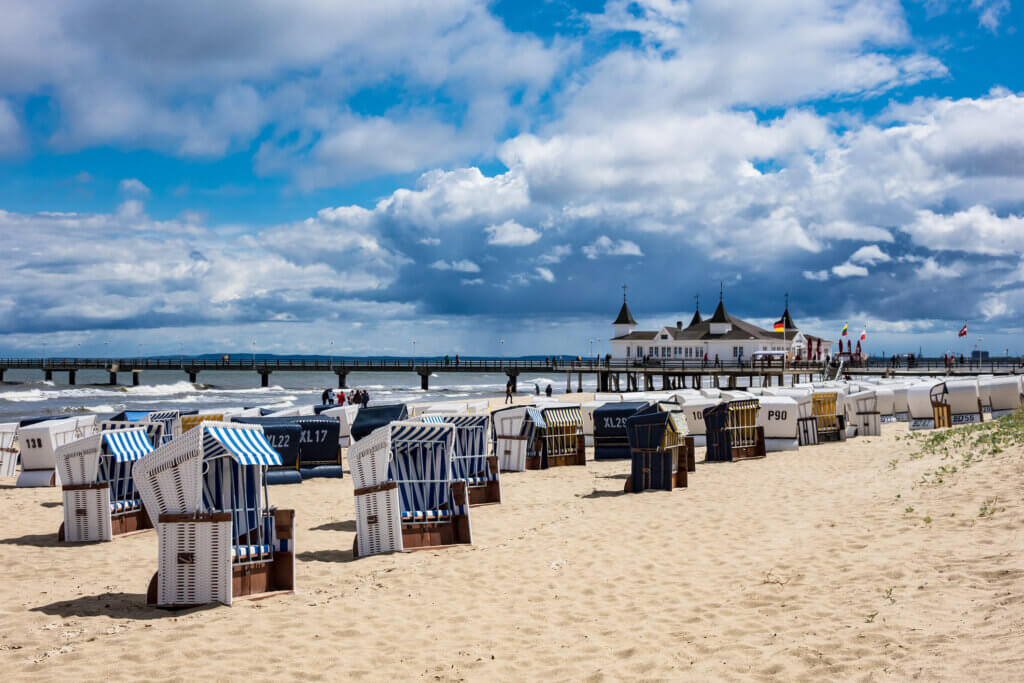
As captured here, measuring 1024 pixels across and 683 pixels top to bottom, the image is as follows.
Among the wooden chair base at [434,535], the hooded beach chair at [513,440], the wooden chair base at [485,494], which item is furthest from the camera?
the hooded beach chair at [513,440]

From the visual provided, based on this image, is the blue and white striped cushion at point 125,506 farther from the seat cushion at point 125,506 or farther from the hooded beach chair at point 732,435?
the hooded beach chair at point 732,435

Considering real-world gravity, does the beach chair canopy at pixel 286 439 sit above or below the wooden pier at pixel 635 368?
below

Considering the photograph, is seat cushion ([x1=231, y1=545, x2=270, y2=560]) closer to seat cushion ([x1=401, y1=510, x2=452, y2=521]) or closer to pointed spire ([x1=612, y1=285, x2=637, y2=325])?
seat cushion ([x1=401, y1=510, x2=452, y2=521])

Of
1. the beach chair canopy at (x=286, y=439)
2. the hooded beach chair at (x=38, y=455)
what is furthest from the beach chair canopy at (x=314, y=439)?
the hooded beach chair at (x=38, y=455)

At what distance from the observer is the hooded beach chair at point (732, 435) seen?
1734 centimetres

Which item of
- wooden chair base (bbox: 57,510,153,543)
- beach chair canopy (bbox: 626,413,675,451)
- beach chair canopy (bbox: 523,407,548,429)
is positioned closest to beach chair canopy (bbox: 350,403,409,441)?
beach chair canopy (bbox: 523,407,548,429)

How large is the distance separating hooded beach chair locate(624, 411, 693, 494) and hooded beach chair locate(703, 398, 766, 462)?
4.32m

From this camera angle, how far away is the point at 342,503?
13.0 meters

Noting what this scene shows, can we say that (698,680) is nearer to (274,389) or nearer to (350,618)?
(350,618)

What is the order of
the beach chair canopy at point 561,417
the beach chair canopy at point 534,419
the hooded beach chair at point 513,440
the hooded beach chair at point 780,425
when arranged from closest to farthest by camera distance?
1. the hooded beach chair at point 513,440
2. the beach chair canopy at point 534,419
3. the beach chair canopy at point 561,417
4. the hooded beach chair at point 780,425

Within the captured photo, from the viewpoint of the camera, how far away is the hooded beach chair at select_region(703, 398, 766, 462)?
17.3 meters

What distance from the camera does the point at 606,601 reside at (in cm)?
720

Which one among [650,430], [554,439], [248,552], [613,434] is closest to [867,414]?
[613,434]

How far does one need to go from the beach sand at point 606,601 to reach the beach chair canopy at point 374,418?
476cm
